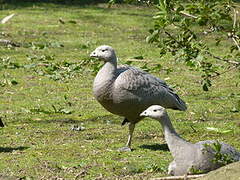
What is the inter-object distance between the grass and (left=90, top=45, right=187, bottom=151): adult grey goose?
478 mm

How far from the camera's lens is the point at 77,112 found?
10.2 meters

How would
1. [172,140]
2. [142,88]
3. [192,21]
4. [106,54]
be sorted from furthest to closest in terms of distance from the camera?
[106,54] → [142,88] → [172,140] → [192,21]

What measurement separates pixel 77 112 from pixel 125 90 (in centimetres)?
255

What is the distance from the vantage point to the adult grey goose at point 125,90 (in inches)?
304

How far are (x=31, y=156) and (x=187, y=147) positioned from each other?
2011 mm

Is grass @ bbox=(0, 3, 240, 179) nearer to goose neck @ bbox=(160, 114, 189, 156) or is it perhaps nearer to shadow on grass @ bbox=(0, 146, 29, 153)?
shadow on grass @ bbox=(0, 146, 29, 153)

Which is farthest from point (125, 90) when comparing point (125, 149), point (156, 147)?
point (156, 147)

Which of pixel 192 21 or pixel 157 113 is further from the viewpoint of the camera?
pixel 157 113

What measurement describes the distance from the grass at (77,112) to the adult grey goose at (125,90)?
1.57 ft

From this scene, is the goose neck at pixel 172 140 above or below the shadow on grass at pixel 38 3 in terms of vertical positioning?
above

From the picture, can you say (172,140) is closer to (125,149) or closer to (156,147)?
(125,149)

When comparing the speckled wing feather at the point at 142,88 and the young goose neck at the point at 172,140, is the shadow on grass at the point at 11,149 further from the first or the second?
the young goose neck at the point at 172,140

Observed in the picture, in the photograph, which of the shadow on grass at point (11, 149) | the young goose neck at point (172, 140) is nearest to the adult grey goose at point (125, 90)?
the shadow on grass at point (11, 149)

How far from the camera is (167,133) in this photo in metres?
6.44
